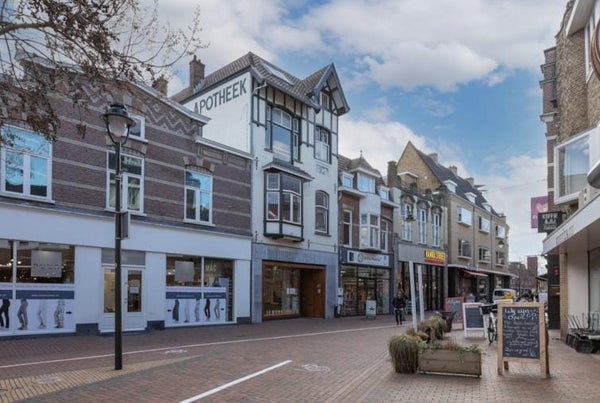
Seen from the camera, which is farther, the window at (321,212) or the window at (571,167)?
the window at (321,212)

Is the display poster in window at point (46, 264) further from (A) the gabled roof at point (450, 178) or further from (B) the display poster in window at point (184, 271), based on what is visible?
(A) the gabled roof at point (450, 178)

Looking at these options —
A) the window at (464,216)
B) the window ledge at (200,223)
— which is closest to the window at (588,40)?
the window ledge at (200,223)

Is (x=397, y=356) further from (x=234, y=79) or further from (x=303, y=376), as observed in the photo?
(x=234, y=79)

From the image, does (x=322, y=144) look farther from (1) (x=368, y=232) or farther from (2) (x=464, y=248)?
(2) (x=464, y=248)

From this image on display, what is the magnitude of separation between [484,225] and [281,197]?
30.5m

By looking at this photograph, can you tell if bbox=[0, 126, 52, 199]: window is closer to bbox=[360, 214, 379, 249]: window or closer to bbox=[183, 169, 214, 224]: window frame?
bbox=[183, 169, 214, 224]: window frame

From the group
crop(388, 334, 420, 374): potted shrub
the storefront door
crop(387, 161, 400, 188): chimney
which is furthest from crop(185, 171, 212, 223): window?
crop(387, 161, 400, 188): chimney

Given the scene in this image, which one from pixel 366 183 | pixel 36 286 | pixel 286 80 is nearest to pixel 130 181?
pixel 36 286

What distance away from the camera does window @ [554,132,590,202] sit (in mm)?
14656

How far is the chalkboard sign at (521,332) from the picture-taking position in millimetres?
9250

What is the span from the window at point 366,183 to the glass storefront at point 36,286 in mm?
17177

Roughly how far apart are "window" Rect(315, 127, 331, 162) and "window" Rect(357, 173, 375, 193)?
3.08 metres

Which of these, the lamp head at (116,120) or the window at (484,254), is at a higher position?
the lamp head at (116,120)

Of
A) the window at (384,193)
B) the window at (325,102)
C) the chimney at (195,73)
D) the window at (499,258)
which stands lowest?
the window at (499,258)
